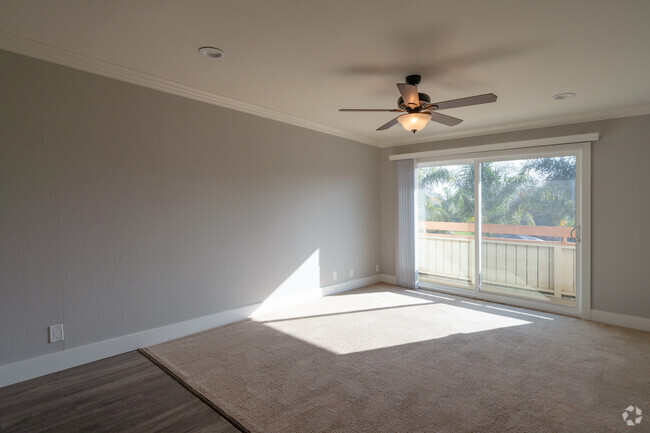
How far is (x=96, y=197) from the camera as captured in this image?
3.03 metres

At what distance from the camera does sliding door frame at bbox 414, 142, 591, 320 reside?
14.1 feet

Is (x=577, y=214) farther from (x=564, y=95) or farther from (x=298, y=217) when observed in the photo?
(x=298, y=217)

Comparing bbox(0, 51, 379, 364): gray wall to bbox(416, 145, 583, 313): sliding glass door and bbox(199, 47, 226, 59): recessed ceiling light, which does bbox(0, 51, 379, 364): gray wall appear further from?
bbox(416, 145, 583, 313): sliding glass door

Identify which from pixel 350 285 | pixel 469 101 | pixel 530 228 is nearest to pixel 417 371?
pixel 469 101

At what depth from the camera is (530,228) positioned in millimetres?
4746

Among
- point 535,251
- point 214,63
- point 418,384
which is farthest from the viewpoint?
point 535,251

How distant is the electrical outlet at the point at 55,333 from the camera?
2.80 m

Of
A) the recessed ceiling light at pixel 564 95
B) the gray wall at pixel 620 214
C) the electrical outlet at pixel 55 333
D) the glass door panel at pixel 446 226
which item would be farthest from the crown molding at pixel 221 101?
the electrical outlet at pixel 55 333

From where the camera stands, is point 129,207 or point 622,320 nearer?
point 129,207

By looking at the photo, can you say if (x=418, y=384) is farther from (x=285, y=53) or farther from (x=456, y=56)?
(x=285, y=53)

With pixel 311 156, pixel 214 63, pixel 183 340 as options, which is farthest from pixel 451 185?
pixel 183 340

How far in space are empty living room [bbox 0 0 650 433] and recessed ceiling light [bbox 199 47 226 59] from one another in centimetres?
2

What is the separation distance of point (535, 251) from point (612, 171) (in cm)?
134

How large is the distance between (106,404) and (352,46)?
127 inches
